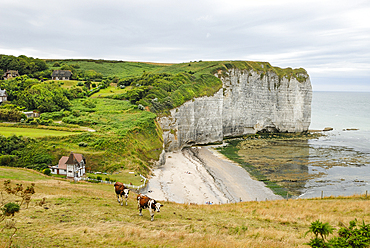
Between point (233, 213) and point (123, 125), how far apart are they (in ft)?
114

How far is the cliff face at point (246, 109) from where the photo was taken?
228 ft

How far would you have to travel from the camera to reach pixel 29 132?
43.0m

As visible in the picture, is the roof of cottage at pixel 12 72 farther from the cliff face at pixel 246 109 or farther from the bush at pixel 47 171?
the bush at pixel 47 171

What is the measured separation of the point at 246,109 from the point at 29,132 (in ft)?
215

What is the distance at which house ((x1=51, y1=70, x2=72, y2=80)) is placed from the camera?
297 feet

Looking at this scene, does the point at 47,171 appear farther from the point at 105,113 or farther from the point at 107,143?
the point at 105,113

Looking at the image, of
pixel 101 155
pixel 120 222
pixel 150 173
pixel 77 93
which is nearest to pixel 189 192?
pixel 150 173

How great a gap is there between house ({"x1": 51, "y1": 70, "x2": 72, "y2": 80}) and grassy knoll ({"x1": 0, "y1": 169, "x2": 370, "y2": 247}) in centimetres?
7998

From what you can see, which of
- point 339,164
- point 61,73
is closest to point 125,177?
point 339,164

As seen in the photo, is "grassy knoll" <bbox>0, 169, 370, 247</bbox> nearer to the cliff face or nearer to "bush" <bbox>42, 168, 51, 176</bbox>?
"bush" <bbox>42, 168, 51, 176</bbox>

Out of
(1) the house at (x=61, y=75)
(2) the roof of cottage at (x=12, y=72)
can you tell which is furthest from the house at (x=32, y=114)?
(1) the house at (x=61, y=75)

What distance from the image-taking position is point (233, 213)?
805 inches

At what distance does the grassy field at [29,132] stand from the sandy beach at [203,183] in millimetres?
19264

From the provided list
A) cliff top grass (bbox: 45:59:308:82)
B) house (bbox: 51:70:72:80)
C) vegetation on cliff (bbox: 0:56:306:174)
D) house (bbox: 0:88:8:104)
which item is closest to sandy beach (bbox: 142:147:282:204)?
vegetation on cliff (bbox: 0:56:306:174)
